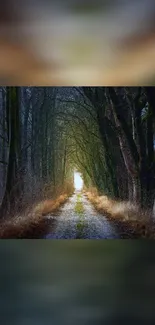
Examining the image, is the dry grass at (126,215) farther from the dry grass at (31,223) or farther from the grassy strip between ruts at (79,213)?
the dry grass at (31,223)

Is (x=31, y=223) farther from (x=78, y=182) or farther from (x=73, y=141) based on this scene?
(x=73, y=141)

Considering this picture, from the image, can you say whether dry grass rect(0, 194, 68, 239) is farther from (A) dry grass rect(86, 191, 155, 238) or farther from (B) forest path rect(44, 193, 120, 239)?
(A) dry grass rect(86, 191, 155, 238)

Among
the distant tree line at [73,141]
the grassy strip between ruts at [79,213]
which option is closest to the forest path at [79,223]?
the grassy strip between ruts at [79,213]

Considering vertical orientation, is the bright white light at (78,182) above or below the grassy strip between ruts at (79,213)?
above

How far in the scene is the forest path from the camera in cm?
221

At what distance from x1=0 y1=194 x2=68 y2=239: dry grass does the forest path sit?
0.03 m

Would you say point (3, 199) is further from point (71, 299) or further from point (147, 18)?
point (147, 18)

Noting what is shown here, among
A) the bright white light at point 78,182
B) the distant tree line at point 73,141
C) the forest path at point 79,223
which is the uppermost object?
the distant tree line at point 73,141

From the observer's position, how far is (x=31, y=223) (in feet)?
7.23

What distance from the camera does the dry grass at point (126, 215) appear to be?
221 cm

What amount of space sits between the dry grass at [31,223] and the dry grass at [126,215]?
0.63 feet

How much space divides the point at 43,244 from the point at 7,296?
316mm

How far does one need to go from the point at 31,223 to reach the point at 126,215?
509 mm

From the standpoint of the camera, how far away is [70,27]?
2.07 m
